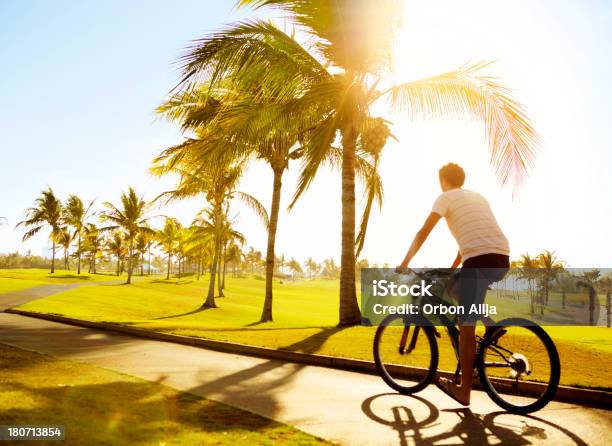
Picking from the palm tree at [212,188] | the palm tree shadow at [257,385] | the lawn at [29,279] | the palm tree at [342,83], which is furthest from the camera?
the lawn at [29,279]

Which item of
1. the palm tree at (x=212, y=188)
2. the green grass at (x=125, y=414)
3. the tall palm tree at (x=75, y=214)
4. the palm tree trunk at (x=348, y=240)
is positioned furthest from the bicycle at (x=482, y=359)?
the tall palm tree at (x=75, y=214)

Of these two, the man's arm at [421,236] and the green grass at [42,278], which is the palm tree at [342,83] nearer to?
the man's arm at [421,236]

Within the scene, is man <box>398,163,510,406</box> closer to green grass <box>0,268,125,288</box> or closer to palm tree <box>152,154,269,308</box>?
palm tree <box>152,154,269,308</box>

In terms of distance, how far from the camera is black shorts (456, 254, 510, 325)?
4039 millimetres

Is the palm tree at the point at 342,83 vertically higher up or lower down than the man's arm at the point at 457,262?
higher up

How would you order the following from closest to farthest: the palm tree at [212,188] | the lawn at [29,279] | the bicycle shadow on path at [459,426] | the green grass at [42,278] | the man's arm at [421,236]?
the bicycle shadow on path at [459,426], the man's arm at [421,236], the palm tree at [212,188], the lawn at [29,279], the green grass at [42,278]

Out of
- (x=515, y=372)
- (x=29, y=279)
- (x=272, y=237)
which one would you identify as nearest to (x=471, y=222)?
(x=515, y=372)

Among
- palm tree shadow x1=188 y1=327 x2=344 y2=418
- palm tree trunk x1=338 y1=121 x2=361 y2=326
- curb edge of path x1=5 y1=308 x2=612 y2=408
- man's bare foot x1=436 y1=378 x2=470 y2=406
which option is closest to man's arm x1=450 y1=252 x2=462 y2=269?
man's bare foot x1=436 y1=378 x2=470 y2=406

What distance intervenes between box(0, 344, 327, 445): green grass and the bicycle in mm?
1899

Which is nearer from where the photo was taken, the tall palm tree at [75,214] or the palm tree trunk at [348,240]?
the palm tree trunk at [348,240]

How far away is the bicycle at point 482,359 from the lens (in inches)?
162

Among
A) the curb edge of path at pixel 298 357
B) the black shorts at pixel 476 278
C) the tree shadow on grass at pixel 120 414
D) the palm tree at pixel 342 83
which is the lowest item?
the curb edge of path at pixel 298 357

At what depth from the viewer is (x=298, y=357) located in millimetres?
7414

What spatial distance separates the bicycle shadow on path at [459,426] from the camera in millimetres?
3463
